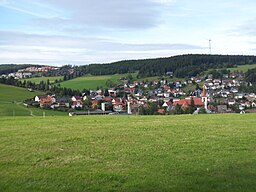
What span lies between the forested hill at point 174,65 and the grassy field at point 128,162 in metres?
134

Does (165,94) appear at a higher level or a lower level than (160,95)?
higher

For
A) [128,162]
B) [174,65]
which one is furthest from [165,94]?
[128,162]

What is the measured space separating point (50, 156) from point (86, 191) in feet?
9.54

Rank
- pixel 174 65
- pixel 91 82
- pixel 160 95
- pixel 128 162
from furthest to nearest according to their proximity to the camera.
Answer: pixel 174 65 < pixel 91 82 < pixel 160 95 < pixel 128 162

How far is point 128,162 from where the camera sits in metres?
9.75

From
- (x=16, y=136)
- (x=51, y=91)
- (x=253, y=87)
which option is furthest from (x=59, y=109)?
(x=253, y=87)

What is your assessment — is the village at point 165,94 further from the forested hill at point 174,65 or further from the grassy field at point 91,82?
the forested hill at point 174,65

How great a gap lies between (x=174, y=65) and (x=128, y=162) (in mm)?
148550

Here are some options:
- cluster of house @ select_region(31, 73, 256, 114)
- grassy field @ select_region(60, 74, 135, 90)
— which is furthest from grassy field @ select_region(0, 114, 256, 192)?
grassy field @ select_region(60, 74, 135, 90)

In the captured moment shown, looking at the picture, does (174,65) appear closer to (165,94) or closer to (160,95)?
(160,95)

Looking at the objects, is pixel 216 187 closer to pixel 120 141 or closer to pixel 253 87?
pixel 120 141

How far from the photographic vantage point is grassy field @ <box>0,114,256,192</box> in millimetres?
8156

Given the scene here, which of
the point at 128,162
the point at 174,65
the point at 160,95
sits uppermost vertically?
the point at 174,65

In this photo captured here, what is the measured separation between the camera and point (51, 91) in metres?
97.8
